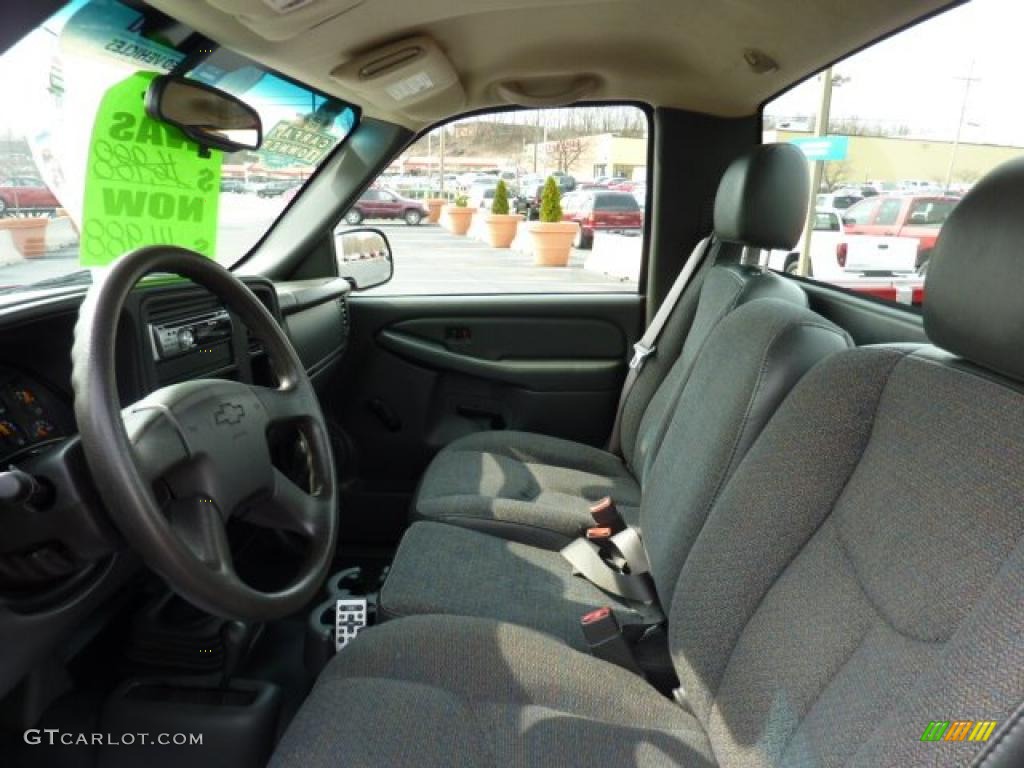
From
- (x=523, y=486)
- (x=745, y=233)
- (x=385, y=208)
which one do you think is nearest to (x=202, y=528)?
(x=523, y=486)

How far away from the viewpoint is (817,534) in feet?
3.42

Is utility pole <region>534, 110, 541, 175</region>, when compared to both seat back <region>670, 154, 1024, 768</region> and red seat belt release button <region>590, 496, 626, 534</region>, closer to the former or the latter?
red seat belt release button <region>590, 496, 626, 534</region>

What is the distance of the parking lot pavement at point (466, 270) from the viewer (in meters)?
2.89

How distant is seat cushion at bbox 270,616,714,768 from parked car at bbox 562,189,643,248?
1920 millimetres

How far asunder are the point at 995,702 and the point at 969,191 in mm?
566


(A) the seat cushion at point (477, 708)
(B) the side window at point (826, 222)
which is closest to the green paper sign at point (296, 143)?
(A) the seat cushion at point (477, 708)

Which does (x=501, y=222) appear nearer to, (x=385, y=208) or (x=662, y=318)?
(x=385, y=208)

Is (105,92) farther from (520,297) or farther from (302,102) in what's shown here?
(520,297)

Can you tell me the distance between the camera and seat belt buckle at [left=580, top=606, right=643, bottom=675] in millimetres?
1312

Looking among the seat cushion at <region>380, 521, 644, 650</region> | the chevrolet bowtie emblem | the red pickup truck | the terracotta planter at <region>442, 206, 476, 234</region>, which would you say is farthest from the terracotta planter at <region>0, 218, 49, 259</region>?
the red pickup truck

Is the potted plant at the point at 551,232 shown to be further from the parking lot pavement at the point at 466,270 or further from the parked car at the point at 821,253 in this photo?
the parked car at the point at 821,253

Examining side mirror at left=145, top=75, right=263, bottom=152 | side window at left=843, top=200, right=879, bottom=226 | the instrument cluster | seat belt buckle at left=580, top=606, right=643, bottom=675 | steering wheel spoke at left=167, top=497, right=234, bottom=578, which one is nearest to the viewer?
steering wheel spoke at left=167, top=497, right=234, bottom=578

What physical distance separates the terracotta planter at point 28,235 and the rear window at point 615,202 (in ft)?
6.43

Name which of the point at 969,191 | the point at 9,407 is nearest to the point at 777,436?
the point at 969,191
